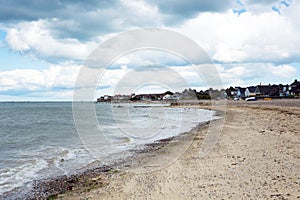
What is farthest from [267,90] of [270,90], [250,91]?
[250,91]

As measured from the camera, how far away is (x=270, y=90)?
9312 centimetres

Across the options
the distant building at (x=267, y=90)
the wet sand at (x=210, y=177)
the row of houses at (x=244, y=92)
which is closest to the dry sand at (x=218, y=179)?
the wet sand at (x=210, y=177)

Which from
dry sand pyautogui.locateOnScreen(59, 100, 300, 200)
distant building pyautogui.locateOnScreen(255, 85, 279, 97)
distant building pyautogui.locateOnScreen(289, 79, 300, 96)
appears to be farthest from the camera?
distant building pyautogui.locateOnScreen(255, 85, 279, 97)

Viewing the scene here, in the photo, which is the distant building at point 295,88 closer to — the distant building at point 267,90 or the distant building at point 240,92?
the distant building at point 267,90

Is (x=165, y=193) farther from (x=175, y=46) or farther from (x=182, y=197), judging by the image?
(x=175, y=46)

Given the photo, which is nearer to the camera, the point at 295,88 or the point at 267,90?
the point at 295,88

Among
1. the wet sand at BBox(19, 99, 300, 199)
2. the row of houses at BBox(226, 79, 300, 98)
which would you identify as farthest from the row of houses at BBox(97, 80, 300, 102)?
the wet sand at BBox(19, 99, 300, 199)

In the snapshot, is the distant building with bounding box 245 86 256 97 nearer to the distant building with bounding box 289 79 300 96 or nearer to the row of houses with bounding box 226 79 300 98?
the row of houses with bounding box 226 79 300 98

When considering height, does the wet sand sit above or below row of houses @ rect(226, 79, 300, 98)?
below

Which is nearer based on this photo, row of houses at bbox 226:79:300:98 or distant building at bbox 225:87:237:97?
row of houses at bbox 226:79:300:98

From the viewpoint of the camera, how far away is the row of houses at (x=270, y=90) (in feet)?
268

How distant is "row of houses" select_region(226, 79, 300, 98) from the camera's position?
8178 cm

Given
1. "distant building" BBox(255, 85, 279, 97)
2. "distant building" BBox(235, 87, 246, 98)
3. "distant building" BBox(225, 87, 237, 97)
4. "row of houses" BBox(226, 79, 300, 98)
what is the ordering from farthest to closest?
"distant building" BBox(225, 87, 237, 97) → "distant building" BBox(235, 87, 246, 98) → "distant building" BBox(255, 85, 279, 97) → "row of houses" BBox(226, 79, 300, 98)

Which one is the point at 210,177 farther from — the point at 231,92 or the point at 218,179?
the point at 231,92
